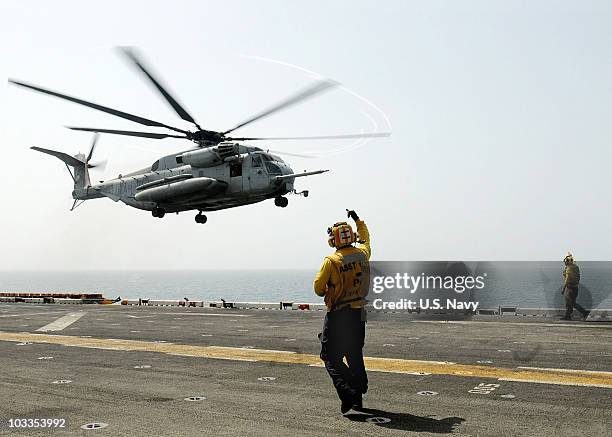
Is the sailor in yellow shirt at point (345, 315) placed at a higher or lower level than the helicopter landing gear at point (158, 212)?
lower

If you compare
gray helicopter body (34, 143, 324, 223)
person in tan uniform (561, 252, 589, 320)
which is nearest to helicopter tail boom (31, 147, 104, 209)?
gray helicopter body (34, 143, 324, 223)

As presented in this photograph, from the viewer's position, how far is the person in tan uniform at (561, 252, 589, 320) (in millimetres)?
22172

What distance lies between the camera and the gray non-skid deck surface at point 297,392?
23.4 ft

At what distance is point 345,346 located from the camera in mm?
7984

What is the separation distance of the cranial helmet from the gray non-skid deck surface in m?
2.25

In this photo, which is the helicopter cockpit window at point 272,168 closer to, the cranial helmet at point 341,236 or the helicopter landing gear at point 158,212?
the helicopter landing gear at point 158,212

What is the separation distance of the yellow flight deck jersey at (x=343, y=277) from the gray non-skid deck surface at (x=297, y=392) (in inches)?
60.1

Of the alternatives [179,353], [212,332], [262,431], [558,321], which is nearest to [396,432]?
[262,431]

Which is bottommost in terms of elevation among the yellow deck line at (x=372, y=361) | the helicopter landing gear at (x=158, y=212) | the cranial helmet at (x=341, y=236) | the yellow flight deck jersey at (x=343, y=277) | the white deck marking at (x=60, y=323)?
the white deck marking at (x=60, y=323)

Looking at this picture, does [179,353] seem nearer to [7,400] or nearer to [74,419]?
[7,400]

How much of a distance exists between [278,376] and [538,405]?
4557 mm

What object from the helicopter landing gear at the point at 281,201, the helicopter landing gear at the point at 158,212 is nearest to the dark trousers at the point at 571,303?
the helicopter landing gear at the point at 281,201

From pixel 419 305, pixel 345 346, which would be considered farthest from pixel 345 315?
pixel 419 305

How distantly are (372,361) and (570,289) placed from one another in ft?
44.4
